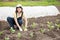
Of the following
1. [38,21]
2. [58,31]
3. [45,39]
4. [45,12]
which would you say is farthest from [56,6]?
[45,39]

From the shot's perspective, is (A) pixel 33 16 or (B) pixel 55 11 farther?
(B) pixel 55 11

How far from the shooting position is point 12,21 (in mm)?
7859

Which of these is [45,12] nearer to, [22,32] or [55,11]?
[55,11]

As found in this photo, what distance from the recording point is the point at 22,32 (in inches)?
290

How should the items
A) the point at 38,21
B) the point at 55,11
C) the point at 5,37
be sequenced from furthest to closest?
the point at 55,11 → the point at 38,21 → the point at 5,37

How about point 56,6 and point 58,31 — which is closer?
point 58,31

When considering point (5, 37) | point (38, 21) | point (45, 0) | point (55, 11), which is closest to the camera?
point (5, 37)

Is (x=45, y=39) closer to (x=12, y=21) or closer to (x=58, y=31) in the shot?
(x=58, y=31)

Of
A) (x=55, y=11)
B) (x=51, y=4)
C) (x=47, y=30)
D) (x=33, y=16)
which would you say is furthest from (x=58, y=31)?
(x=51, y=4)

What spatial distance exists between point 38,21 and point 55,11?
2.04 meters

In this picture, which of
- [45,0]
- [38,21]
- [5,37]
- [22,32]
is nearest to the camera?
[5,37]

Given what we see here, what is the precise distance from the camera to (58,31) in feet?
25.1

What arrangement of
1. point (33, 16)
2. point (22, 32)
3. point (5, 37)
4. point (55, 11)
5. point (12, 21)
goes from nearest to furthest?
point (5, 37) → point (22, 32) → point (12, 21) → point (33, 16) → point (55, 11)

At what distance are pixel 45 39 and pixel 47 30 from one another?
793 mm
